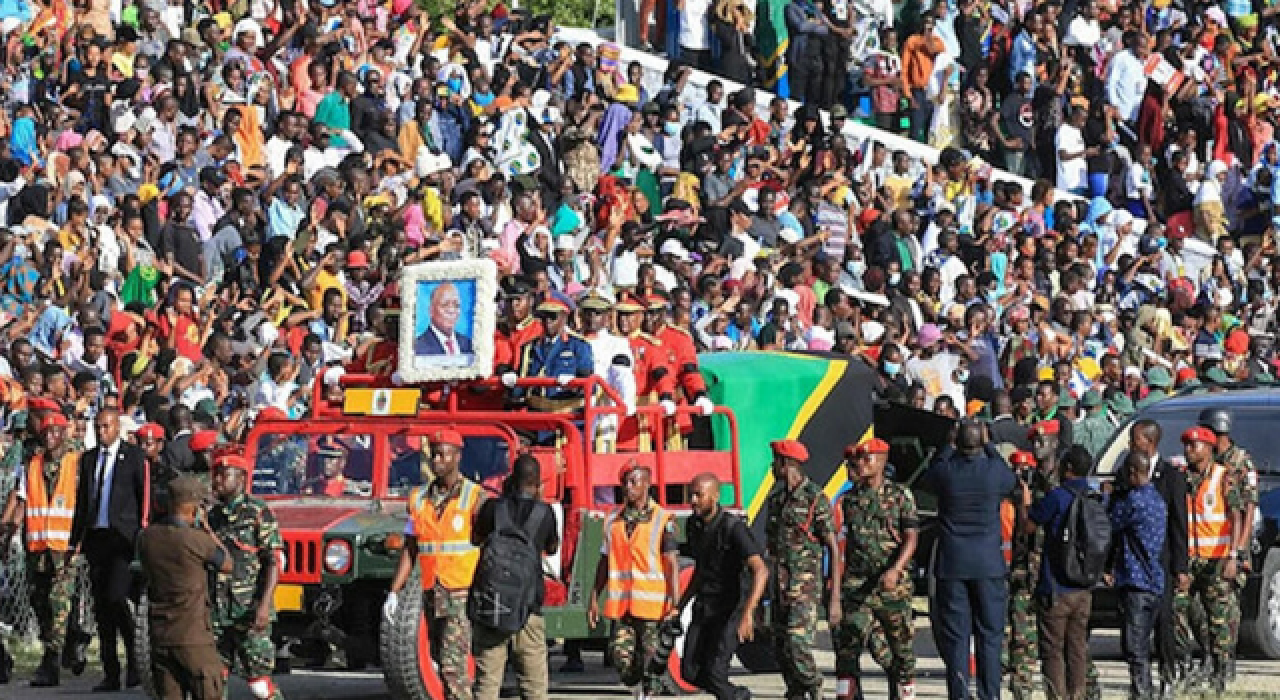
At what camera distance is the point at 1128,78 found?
31281 mm

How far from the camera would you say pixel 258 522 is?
1342 centimetres

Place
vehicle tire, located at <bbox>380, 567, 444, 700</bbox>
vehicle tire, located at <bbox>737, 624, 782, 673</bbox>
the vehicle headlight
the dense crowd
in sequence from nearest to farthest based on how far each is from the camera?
vehicle tire, located at <bbox>380, 567, 444, 700</bbox>
the vehicle headlight
vehicle tire, located at <bbox>737, 624, 782, 673</bbox>
the dense crowd

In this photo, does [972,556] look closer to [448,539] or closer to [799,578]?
[799,578]

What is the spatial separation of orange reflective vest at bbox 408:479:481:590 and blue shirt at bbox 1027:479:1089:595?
3.03 meters

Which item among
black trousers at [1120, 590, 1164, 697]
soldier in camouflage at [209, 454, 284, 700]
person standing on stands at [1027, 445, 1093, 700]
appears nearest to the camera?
soldier in camouflage at [209, 454, 284, 700]

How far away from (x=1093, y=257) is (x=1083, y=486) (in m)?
13.6

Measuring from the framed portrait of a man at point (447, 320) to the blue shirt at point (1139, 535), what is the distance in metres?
3.67

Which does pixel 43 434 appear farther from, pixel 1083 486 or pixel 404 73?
pixel 404 73

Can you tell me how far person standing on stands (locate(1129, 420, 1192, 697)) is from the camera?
14930 millimetres

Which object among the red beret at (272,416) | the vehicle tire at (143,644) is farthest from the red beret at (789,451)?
the vehicle tire at (143,644)

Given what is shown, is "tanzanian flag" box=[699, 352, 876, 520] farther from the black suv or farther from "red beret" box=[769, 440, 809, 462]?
"red beret" box=[769, 440, 809, 462]

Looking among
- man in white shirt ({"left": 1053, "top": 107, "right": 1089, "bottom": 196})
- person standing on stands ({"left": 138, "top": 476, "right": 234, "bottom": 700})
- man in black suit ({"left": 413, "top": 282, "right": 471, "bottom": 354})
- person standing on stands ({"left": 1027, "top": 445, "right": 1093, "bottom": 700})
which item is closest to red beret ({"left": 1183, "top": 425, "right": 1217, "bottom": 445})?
person standing on stands ({"left": 1027, "top": 445, "right": 1093, "bottom": 700})

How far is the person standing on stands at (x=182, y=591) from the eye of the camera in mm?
12359

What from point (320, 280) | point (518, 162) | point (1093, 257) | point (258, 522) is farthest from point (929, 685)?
point (1093, 257)
